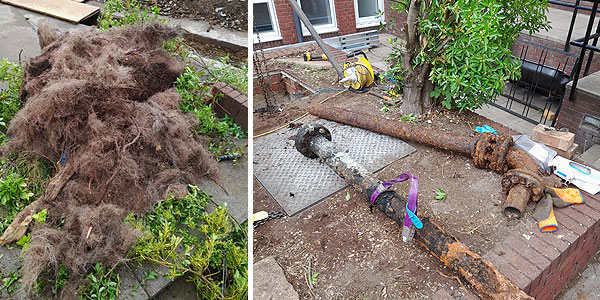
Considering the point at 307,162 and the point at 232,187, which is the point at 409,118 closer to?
the point at 307,162

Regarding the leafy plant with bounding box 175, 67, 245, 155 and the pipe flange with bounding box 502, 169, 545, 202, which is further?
the leafy plant with bounding box 175, 67, 245, 155

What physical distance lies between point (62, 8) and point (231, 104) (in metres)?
4.87

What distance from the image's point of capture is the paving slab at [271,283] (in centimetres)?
307

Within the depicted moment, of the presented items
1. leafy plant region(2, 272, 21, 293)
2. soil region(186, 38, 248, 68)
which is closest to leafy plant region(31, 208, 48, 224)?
leafy plant region(2, 272, 21, 293)

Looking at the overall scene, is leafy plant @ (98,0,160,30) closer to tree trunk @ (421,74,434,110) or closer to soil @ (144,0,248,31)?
soil @ (144,0,248,31)

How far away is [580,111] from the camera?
20.1 feet

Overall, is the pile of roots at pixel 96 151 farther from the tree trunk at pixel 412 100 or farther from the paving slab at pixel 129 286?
the tree trunk at pixel 412 100

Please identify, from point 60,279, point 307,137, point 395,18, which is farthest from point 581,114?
point 60,279

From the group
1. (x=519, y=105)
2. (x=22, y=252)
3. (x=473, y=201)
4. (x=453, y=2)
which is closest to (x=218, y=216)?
(x=22, y=252)

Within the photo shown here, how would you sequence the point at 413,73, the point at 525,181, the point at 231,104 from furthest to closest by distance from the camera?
the point at 413,73
the point at 231,104
the point at 525,181

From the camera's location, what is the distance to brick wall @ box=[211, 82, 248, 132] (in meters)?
4.29

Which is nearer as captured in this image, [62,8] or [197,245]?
[197,245]

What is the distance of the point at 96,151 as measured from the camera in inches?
128

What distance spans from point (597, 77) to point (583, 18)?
10.8 feet
